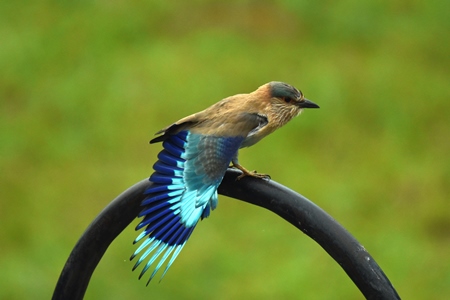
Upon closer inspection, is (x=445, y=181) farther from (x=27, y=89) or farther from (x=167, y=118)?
(x=27, y=89)

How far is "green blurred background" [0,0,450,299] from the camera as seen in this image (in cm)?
738

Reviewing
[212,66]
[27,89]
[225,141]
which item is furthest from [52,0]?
[225,141]

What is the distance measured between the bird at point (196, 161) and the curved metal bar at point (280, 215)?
73 mm

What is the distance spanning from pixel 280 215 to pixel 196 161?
626 mm

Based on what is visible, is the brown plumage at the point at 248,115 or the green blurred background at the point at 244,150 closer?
the brown plumage at the point at 248,115

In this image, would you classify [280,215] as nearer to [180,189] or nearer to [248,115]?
[180,189]

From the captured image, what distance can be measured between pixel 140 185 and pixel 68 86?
6001 millimetres

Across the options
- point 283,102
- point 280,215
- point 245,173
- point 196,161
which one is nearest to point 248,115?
point 283,102

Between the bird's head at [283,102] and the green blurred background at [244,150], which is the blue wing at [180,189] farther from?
the green blurred background at [244,150]

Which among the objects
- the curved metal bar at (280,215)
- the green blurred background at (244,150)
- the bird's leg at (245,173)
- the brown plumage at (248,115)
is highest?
the green blurred background at (244,150)

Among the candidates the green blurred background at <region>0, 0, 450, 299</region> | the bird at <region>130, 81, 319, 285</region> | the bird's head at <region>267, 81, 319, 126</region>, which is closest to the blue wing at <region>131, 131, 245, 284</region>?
the bird at <region>130, 81, 319, 285</region>

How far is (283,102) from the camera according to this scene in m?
4.48

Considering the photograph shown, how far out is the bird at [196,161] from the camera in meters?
3.61

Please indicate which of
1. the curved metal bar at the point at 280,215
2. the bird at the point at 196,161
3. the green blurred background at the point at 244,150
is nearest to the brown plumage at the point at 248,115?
the bird at the point at 196,161
